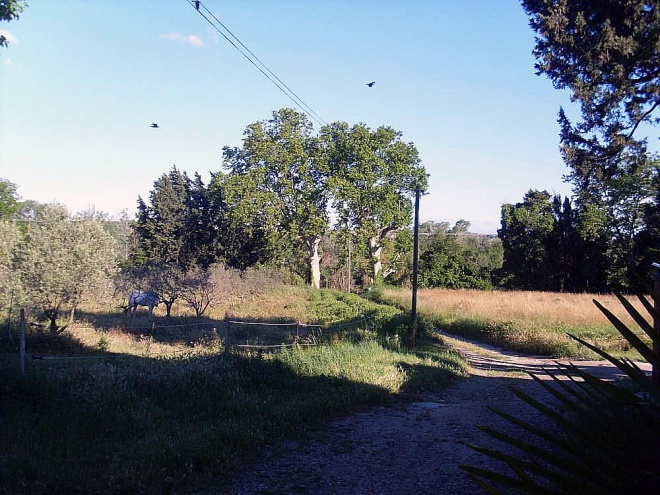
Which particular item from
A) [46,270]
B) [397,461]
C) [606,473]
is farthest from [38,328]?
[606,473]

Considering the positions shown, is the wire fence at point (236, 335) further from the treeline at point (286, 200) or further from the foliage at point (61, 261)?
the treeline at point (286, 200)

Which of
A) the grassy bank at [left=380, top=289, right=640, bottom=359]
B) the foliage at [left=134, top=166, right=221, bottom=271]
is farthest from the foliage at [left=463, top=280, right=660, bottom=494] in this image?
the foliage at [left=134, top=166, right=221, bottom=271]

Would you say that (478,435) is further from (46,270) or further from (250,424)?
(46,270)

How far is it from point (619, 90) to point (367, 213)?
3223cm

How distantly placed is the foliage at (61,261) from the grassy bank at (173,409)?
629 cm

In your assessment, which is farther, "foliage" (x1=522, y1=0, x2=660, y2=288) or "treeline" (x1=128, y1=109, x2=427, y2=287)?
"treeline" (x1=128, y1=109, x2=427, y2=287)

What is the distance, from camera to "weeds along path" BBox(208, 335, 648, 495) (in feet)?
16.5

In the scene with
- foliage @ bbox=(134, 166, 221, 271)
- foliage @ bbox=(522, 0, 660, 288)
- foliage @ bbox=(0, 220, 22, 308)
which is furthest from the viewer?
foliage @ bbox=(134, 166, 221, 271)

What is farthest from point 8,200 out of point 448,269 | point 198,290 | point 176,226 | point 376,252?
point 448,269

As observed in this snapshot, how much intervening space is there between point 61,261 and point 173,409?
12672 mm

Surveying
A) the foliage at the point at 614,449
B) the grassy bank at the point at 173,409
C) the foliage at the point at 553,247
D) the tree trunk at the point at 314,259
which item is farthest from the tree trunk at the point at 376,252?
the foliage at the point at 614,449

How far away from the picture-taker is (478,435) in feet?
22.3

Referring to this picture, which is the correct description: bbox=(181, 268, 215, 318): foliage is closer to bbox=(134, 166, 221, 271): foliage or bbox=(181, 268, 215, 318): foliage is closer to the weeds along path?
bbox=(134, 166, 221, 271): foliage

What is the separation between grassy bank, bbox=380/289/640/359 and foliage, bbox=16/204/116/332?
550 inches
